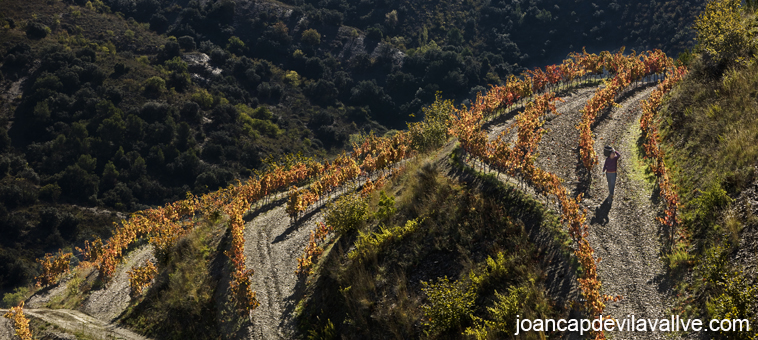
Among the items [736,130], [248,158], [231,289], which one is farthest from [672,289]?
[248,158]

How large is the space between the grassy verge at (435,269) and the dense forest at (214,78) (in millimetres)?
23872

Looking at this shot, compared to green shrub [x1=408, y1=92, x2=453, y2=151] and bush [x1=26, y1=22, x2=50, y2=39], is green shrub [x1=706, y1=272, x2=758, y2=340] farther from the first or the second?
bush [x1=26, y1=22, x2=50, y2=39]

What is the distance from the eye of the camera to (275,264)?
54.4ft

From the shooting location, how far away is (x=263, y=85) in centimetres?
6756

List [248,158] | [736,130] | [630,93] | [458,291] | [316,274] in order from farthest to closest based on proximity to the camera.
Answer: [248,158]
[630,93]
[316,274]
[736,130]
[458,291]

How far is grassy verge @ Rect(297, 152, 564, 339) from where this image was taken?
1070 centimetres

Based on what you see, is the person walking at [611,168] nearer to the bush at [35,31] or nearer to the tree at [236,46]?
the bush at [35,31]

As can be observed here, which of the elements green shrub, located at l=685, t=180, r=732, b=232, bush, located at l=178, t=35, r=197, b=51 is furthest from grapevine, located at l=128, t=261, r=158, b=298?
bush, located at l=178, t=35, r=197, b=51

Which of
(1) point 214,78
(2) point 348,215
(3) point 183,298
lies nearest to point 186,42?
(1) point 214,78

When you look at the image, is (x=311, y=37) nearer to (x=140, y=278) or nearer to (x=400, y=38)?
(x=400, y=38)

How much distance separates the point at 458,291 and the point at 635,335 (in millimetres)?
3730

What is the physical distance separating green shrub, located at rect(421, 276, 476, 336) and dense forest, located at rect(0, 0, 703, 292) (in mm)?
27546

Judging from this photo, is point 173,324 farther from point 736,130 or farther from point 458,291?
point 736,130

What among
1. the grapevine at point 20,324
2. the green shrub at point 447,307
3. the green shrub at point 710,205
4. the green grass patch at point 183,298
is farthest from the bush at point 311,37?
the green shrub at point 710,205
